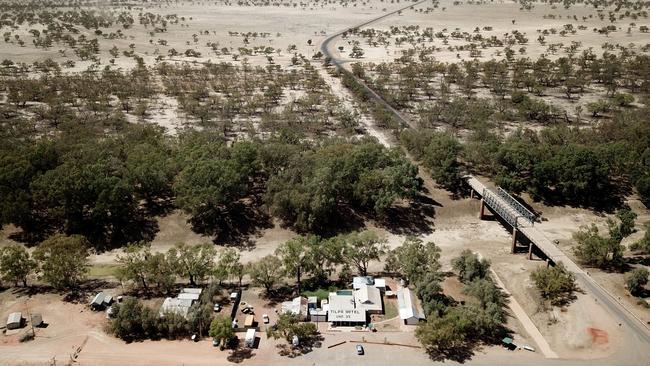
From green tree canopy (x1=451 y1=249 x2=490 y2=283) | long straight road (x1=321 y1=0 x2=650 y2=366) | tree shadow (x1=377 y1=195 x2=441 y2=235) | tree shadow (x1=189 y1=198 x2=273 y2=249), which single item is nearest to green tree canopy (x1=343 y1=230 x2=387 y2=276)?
green tree canopy (x1=451 y1=249 x2=490 y2=283)

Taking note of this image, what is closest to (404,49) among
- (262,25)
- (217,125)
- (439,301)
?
(262,25)

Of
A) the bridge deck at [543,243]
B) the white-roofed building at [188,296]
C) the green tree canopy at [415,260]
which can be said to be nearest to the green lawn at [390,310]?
the green tree canopy at [415,260]

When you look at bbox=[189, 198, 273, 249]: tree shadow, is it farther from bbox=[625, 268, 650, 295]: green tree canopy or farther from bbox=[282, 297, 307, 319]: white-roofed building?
bbox=[625, 268, 650, 295]: green tree canopy

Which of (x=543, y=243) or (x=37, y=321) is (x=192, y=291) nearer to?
(x=37, y=321)

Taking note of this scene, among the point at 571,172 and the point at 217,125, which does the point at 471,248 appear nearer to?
the point at 571,172

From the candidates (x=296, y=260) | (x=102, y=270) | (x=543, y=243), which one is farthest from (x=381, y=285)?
(x=102, y=270)

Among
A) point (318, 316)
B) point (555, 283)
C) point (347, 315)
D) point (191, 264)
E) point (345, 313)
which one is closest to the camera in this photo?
point (347, 315)

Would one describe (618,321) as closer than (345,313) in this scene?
Yes
